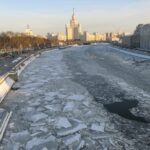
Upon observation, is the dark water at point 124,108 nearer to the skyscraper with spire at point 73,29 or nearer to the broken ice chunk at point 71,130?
the broken ice chunk at point 71,130

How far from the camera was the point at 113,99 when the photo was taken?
12.1 meters

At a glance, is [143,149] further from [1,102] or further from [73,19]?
[73,19]

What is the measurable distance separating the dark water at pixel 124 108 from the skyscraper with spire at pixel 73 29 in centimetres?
16057

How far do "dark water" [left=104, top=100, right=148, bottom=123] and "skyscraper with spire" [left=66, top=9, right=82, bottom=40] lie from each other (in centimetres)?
16057

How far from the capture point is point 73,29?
173m

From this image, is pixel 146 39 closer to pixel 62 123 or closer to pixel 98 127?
pixel 62 123

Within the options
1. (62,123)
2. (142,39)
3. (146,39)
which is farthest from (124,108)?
(142,39)

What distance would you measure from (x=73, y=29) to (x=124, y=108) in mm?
164787

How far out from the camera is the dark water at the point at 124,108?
9.47 metres

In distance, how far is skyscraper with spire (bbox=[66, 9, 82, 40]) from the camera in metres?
173

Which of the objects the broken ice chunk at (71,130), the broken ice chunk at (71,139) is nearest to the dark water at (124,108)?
the broken ice chunk at (71,130)

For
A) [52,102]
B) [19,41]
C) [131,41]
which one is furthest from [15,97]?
[131,41]

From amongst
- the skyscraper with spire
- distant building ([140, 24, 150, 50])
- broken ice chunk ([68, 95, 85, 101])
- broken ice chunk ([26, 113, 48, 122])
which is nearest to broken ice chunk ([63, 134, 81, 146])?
broken ice chunk ([26, 113, 48, 122])

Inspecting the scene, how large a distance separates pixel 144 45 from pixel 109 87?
159 ft
